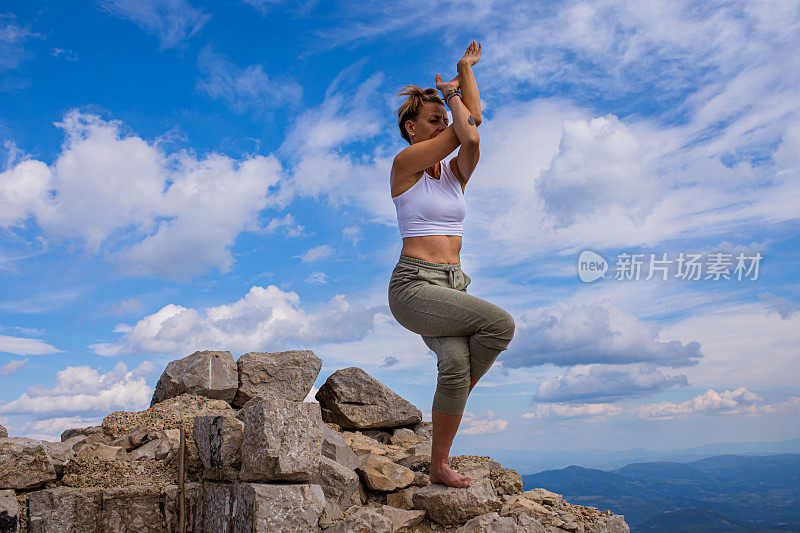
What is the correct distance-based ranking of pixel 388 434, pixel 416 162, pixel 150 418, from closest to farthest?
pixel 416 162 < pixel 150 418 < pixel 388 434

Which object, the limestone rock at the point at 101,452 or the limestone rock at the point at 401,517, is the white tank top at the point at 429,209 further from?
the limestone rock at the point at 101,452

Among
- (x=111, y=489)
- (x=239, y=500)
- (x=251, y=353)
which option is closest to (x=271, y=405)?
(x=239, y=500)

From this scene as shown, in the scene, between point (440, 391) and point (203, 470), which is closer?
point (440, 391)

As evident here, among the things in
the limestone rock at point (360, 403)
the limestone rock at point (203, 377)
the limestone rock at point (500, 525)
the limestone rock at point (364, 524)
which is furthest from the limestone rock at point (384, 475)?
the limestone rock at point (203, 377)

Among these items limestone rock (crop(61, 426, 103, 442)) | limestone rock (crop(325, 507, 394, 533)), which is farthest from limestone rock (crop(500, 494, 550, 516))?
limestone rock (crop(61, 426, 103, 442))

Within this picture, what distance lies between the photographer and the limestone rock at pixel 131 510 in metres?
5.13

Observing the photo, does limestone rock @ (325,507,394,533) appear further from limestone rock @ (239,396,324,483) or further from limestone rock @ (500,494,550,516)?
limestone rock @ (500,494,550,516)

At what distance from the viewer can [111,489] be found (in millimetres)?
5191

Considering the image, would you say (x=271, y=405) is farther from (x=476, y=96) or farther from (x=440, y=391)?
(x=476, y=96)

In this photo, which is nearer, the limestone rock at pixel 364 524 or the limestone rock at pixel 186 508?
the limestone rock at pixel 364 524

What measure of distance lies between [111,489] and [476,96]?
4.23 metres

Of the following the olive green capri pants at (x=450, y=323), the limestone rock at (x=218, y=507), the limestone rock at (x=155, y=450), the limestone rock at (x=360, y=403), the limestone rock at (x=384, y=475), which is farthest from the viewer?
the limestone rock at (x=360, y=403)

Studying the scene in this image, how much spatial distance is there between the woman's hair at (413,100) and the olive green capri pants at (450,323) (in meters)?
1.21

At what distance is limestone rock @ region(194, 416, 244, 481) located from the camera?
16.3ft
